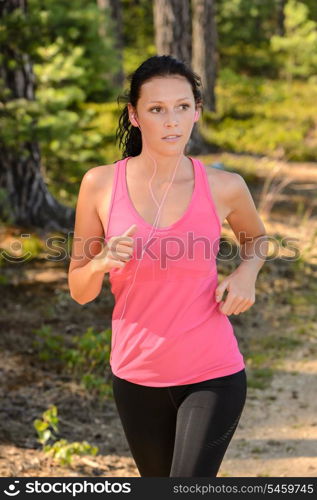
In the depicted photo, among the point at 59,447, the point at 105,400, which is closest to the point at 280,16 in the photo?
the point at 105,400

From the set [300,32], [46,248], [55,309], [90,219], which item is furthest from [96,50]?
[300,32]

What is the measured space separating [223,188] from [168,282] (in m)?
0.46

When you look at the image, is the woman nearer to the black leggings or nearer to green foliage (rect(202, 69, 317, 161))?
the black leggings

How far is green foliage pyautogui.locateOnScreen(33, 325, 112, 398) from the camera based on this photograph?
6504 mm

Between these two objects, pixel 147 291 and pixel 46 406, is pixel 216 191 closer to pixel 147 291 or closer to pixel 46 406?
pixel 147 291

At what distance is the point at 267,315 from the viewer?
846 cm

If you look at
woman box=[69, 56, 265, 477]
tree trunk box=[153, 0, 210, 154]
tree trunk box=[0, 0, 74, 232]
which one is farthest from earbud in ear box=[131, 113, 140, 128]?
tree trunk box=[153, 0, 210, 154]

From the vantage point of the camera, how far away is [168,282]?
3018 mm

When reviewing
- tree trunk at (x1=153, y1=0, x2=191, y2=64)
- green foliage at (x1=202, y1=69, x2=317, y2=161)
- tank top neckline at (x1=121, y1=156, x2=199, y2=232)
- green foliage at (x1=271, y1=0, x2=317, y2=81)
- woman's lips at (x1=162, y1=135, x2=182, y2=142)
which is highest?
woman's lips at (x1=162, y1=135, x2=182, y2=142)

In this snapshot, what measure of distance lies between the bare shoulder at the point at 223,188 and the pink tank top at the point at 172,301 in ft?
0.20

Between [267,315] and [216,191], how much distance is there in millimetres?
5459

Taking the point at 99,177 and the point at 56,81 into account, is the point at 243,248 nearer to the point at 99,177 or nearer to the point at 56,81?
the point at 99,177

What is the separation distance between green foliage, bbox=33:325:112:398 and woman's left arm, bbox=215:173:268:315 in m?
3.30

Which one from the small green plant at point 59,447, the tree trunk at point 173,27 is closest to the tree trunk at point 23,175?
the small green plant at point 59,447
